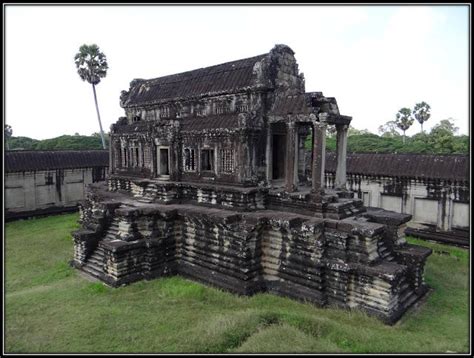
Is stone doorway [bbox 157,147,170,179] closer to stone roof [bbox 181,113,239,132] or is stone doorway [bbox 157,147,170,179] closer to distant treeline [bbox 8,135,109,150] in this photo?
stone roof [bbox 181,113,239,132]

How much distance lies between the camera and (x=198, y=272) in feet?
42.8

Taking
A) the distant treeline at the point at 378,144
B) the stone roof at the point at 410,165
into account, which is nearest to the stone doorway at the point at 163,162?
the stone roof at the point at 410,165

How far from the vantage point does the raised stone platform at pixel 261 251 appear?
1048 cm

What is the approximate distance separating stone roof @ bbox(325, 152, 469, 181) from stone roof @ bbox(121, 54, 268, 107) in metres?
10.7

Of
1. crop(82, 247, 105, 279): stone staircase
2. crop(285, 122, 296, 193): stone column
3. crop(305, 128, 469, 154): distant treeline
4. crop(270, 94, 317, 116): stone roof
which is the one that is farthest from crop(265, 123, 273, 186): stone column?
crop(305, 128, 469, 154): distant treeline

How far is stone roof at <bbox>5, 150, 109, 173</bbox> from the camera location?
23688mm

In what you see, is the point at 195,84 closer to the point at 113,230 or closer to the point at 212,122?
the point at 212,122

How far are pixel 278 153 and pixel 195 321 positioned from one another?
7.77 m

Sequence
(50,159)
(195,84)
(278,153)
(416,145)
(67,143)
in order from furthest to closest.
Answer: (67,143)
(416,145)
(50,159)
(195,84)
(278,153)

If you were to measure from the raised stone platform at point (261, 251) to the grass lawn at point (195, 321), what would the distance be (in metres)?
0.51

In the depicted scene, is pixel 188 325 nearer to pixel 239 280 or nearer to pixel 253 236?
pixel 239 280

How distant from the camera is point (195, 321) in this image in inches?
380

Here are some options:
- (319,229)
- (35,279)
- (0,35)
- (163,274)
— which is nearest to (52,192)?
(35,279)

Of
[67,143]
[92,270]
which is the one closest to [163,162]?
[92,270]
